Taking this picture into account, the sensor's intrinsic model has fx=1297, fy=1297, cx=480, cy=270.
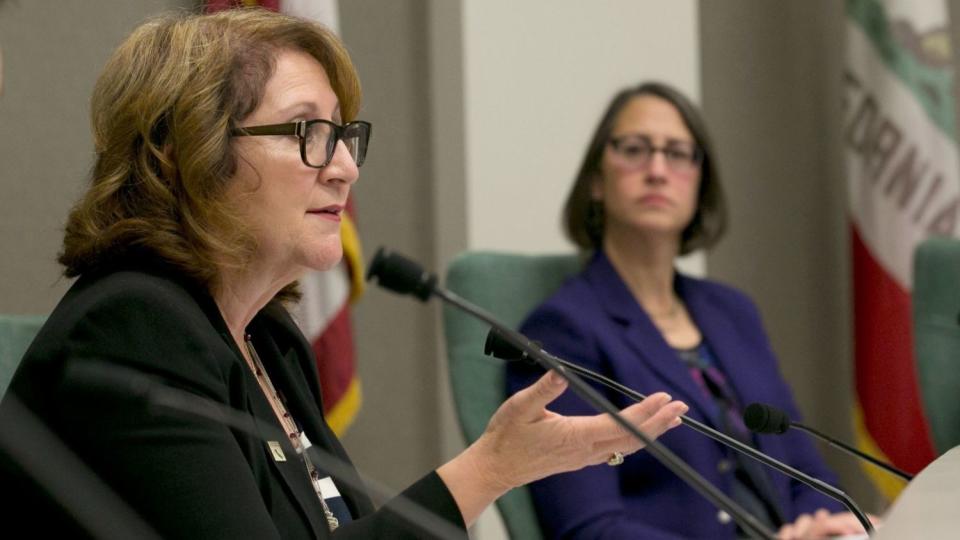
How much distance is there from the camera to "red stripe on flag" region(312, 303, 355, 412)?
2861mm

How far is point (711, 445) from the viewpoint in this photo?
8.48 ft

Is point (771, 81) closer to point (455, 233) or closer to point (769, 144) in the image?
point (769, 144)

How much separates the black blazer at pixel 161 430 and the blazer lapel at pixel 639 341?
111 centimetres

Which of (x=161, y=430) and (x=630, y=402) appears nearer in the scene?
(x=161, y=430)

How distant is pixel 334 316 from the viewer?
286 cm

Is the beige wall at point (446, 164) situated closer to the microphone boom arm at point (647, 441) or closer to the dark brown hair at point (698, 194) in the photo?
the dark brown hair at point (698, 194)

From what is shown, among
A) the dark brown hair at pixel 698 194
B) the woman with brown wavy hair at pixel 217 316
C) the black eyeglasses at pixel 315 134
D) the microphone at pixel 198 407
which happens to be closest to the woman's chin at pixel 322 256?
the woman with brown wavy hair at pixel 217 316

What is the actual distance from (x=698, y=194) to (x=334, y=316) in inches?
35.2

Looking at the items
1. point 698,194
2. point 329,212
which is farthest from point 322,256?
point 698,194

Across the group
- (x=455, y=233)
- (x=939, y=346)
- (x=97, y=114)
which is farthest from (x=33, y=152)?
(x=939, y=346)

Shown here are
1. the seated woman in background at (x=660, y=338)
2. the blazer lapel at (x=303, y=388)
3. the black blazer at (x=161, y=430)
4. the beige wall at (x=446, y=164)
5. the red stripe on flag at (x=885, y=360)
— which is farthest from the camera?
the red stripe on flag at (x=885, y=360)

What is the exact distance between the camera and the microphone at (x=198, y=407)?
1202 millimetres

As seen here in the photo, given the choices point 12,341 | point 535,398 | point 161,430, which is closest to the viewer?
point 161,430

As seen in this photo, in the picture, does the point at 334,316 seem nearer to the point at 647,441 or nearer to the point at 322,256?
the point at 322,256
